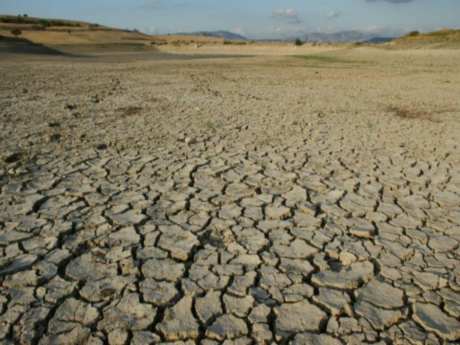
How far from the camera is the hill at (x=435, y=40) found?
24734 millimetres

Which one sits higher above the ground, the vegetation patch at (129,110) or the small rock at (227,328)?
the vegetation patch at (129,110)

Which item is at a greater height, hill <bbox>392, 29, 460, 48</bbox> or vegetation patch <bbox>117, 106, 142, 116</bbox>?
hill <bbox>392, 29, 460, 48</bbox>

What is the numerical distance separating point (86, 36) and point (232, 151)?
1598 inches

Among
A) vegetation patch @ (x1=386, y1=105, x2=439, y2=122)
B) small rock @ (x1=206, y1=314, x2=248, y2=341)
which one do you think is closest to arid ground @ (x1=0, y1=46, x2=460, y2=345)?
small rock @ (x1=206, y1=314, x2=248, y2=341)

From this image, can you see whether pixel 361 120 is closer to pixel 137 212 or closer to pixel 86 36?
pixel 137 212

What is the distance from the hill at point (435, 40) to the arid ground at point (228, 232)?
24.4 meters

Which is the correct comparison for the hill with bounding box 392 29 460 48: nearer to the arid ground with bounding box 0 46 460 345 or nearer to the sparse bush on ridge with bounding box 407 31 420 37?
the sparse bush on ridge with bounding box 407 31 420 37

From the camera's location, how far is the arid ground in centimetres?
167

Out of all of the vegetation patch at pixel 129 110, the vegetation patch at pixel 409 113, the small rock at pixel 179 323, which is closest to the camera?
the small rock at pixel 179 323

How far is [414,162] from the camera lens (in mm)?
3689

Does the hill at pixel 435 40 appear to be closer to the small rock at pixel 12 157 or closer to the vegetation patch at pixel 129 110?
the vegetation patch at pixel 129 110

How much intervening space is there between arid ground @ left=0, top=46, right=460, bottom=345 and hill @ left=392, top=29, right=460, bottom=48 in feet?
79.9

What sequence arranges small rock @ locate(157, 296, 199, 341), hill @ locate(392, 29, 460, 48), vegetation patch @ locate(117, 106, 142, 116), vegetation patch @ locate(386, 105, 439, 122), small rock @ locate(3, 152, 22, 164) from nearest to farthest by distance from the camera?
small rock @ locate(157, 296, 199, 341) < small rock @ locate(3, 152, 22, 164) < vegetation patch @ locate(386, 105, 439, 122) < vegetation patch @ locate(117, 106, 142, 116) < hill @ locate(392, 29, 460, 48)

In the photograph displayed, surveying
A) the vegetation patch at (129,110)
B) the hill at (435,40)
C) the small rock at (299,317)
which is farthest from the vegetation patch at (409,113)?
the hill at (435,40)
